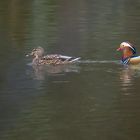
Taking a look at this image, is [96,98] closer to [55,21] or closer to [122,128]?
[122,128]

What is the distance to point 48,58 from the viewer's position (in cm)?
1176

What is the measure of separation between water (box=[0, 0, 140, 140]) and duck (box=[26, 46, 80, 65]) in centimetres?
10

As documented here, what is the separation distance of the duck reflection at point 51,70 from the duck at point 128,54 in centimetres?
74

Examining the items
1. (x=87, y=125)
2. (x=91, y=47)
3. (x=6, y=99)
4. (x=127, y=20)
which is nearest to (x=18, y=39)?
(x=91, y=47)

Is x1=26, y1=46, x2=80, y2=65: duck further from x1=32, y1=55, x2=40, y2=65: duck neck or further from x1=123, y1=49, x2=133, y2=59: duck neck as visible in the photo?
x1=123, y1=49, x2=133, y2=59: duck neck

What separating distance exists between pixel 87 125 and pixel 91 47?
4.54 metres

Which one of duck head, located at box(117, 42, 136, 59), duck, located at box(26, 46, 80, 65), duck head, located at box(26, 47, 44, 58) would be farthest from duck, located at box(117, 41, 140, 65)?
duck head, located at box(26, 47, 44, 58)

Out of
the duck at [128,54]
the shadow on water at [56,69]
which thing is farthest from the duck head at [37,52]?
the duck at [128,54]

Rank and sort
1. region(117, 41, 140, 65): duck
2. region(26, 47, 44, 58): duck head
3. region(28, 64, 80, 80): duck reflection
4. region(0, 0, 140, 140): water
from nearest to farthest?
region(0, 0, 140, 140): water → region(28, 64, 80, 80): duck reflection → region(117, 41, 140, 65): duck → region(26, 47, 44, 58): duck head

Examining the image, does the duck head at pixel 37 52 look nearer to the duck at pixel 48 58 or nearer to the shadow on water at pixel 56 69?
the duck at pixel 48 58

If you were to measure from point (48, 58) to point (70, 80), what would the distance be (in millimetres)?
1368

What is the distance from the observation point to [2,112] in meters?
8.82

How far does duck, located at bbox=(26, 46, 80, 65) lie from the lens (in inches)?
459

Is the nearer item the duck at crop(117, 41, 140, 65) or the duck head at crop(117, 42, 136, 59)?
the duck at crop(117, 41, 140, 65)
